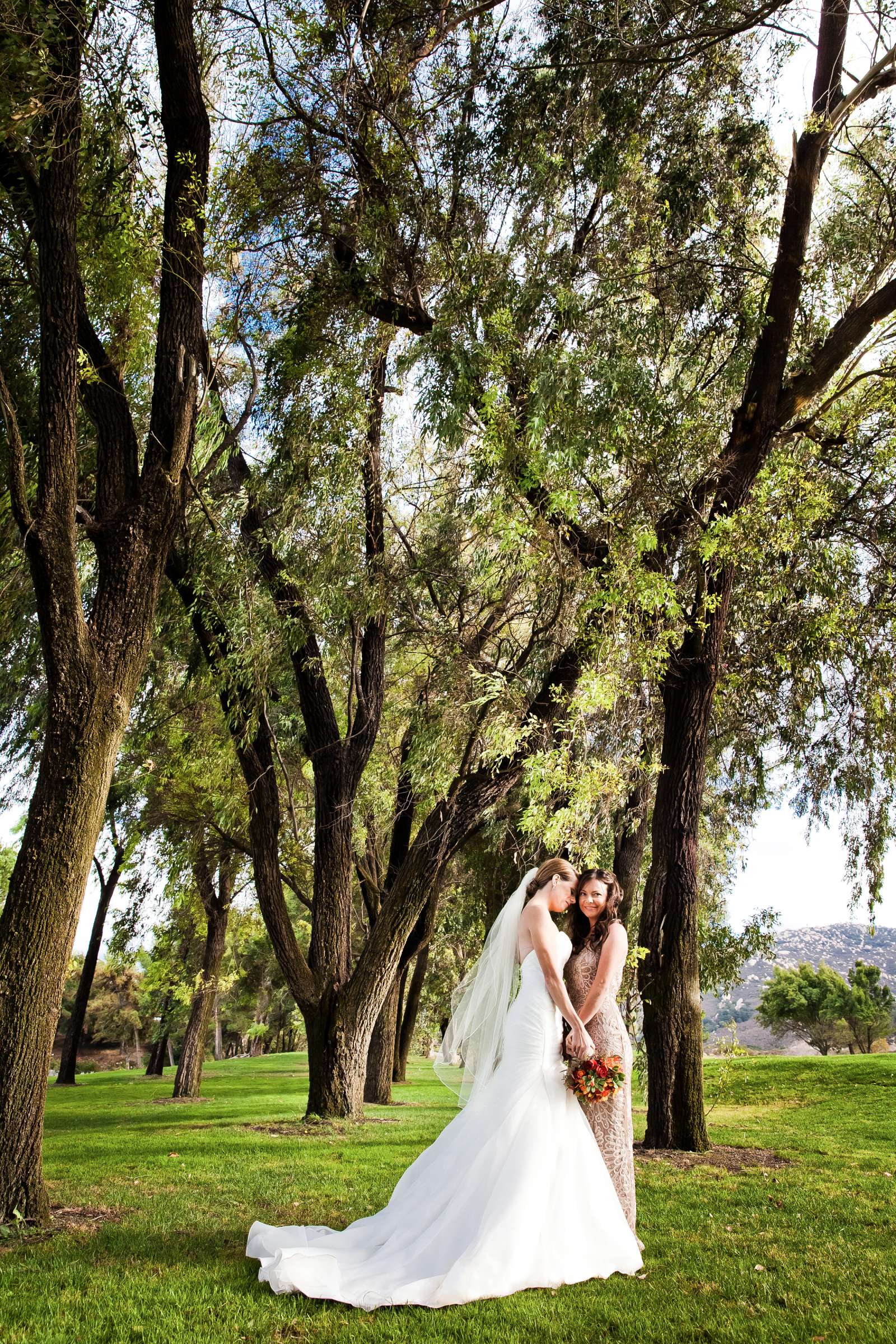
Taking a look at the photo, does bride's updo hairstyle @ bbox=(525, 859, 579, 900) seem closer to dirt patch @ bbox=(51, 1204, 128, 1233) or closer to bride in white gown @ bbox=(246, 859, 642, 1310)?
bride in white gown @ bbox=(246, 859, 642, 1310)

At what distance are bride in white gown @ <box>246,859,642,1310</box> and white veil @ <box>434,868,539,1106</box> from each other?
2 cm

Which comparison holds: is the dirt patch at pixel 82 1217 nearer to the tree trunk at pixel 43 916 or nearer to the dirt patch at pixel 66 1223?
the dirt patch at pixel 66 1223

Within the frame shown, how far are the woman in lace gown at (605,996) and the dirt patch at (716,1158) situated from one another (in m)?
2.98

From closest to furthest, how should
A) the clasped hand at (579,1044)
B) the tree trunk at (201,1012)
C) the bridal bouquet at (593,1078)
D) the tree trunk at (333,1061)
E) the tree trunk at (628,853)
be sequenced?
the bridal bouquet at (593,1078)
the clasped hand at (579,1044)
the tree trunk at (333,1061)
the tree trunk at (628,853)
the tree trunk at (201,1012)

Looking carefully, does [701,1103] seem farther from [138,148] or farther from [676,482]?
[138,148]

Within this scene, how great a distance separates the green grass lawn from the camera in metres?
4.00

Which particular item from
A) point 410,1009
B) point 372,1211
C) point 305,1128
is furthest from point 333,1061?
point 410,1009

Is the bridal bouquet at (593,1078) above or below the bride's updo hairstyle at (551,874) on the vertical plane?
below

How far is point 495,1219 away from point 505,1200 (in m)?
0.10

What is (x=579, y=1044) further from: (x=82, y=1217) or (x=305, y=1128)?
(x=305, y=1128)

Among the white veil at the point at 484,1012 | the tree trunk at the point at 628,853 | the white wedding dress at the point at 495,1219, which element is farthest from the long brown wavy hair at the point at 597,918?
the tree trunk at the point at 628,853

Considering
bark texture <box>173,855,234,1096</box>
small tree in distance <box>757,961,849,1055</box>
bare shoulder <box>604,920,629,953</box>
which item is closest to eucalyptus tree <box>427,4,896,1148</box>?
bare shoulder <box>604,920,629,953</box>

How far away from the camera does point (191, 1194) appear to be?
7.05 metres

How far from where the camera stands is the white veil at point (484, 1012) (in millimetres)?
5984
